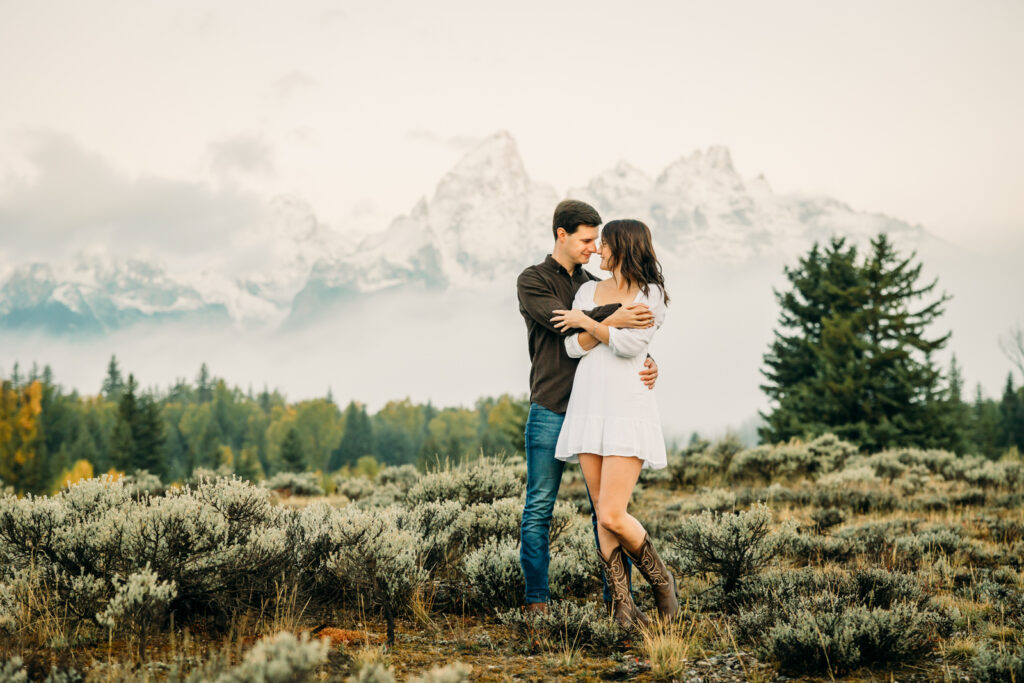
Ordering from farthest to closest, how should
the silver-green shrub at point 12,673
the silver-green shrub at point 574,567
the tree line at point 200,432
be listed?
the tree line at point 200,432 → the silver-green shrub at point 574,567 → the silver-green shrub at point 12,673

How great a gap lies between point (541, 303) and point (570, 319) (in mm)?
253

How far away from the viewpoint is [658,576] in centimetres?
396

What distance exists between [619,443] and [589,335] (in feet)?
2.05

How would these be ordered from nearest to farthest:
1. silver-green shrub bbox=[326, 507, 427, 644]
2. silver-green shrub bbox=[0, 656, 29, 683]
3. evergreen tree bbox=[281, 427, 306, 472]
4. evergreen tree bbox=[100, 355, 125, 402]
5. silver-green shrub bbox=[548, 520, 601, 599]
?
1. silver-green shrub bbox=[0, 656, 29, 683]
2. silver-green shrub bbox=[326, 507, 427, 644]
3. silver-green shrub bbox=[548, 520, 601, 599]
4. evergreen tree bbox=[281, 427, 306, 472]
5. evergreen tree bbox=[100, 355, 125, 402]

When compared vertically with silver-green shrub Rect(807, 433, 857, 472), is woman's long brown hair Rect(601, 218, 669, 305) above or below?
above

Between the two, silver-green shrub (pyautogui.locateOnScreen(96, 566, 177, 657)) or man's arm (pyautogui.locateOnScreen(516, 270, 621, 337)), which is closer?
silver-green shrub (pyautogui.locateOnScreen(96, 566, 177, 657))

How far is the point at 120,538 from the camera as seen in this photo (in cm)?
370

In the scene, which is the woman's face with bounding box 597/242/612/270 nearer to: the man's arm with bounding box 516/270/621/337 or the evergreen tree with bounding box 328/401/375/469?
the man's arm with bounding box 516/270/621/337

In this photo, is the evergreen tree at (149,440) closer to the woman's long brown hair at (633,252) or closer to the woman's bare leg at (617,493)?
the woman's bare leg at (617,493)

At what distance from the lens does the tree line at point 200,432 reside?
53688 millimetres

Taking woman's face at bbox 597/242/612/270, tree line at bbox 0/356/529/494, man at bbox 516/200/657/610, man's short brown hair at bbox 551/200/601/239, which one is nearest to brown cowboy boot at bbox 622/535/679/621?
man at bbox 516/200/657/610

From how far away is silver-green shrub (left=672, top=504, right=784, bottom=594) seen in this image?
4.88 m

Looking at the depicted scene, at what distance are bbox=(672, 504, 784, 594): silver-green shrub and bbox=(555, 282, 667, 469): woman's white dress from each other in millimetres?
1421

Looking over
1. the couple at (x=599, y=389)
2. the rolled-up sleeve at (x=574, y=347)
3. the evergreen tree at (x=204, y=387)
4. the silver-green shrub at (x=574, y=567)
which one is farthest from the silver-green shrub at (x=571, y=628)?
the evergreen tree at (x=204, y=387)
